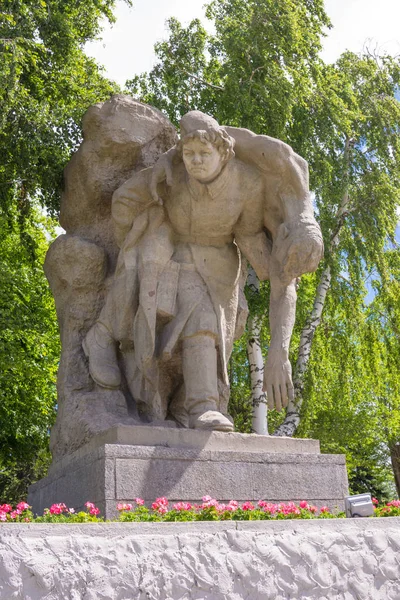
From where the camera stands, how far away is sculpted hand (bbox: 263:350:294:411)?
5.71 m

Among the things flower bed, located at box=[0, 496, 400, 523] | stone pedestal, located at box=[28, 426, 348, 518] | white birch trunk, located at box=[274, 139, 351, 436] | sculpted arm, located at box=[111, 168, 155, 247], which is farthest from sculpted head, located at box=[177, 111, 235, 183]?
white birch trunk, located at box=[274, 139, 351, 436]

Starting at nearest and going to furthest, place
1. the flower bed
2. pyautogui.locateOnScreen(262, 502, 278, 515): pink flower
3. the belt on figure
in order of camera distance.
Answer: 1. the flower bed
2. pyautogui.locateOnScreen(262, 502, 278, 515): pink flower
3. the belt on figure

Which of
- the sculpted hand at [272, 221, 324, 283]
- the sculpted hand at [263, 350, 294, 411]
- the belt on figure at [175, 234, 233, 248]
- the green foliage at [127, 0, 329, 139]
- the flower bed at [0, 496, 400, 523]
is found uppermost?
the green foliage at [127, 0, 329, 139]

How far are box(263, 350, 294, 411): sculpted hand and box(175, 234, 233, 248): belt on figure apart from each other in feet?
3.42

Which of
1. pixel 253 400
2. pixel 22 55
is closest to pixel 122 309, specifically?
pixel 22 55

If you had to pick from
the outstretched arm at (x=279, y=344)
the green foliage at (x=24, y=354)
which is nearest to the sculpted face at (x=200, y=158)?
the outstretched arm at (x=279, y=344)

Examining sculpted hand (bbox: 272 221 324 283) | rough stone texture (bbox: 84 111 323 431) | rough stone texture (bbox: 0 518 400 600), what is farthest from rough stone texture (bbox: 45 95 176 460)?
rough stone texture (bbox: 0 518 400 600)

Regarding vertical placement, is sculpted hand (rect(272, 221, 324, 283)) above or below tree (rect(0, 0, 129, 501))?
below

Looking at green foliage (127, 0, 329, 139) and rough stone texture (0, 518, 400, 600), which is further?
green foliage (127, 0, 329, 139)

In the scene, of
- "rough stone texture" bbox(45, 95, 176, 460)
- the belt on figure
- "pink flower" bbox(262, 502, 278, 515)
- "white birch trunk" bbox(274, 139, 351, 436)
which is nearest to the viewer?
"pink flower" bbox(262, 502, 278, 515)

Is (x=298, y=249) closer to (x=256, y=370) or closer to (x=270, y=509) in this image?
(x=270, y=509)

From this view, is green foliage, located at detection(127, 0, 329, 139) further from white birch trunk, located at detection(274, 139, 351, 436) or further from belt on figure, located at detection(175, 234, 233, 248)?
belt on figure, located at detection(175, 234, 233, 248)

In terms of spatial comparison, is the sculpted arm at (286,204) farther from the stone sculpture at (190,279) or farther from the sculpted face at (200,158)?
the sculpted face at (200,158)

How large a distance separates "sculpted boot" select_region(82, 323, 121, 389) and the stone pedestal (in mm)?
635
